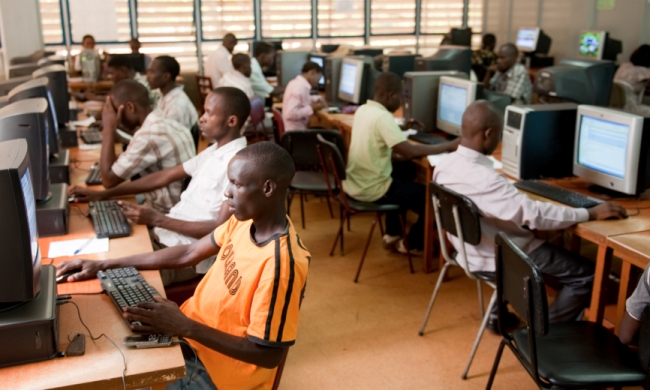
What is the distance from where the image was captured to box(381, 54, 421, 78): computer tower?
5.59 metres

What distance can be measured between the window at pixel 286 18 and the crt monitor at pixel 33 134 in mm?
7435

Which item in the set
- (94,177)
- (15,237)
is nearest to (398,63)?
(94,177)

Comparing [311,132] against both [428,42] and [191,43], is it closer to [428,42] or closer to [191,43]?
[191,43]

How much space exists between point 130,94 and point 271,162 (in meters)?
1.66

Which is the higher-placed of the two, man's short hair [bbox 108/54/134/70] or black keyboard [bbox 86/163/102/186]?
man's short hair [bbox 108/54/134/70]

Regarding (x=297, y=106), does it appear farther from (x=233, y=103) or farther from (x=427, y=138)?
(x=233, y=103)

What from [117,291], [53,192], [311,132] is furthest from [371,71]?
[117,291]

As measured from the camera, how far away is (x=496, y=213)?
2.56 m

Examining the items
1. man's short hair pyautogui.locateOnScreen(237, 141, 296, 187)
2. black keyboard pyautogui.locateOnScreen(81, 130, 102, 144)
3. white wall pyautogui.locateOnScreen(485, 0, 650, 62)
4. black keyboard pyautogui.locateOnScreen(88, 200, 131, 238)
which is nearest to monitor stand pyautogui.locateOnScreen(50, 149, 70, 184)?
black keyboard pyautogui.locateOnScreen(88, 200, 131, 238)

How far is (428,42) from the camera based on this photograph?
1038cm

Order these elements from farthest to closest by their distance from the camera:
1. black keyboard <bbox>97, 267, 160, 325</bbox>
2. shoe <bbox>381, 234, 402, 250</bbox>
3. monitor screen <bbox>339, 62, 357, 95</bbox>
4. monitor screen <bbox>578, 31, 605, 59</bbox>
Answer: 1. monitor screen <bbox>578, 31, 605, 59</bbox>
2. monitor screen <bbox>339, 62, 357, 95</bbox>
3. shoe <bbox>381, 234, 402, 250</bbox>
4. black keyboard <bbox>97, 267, 160, 325</bbox>

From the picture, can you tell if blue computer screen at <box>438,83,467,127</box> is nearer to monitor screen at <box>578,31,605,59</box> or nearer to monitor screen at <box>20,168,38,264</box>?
monitor screen at <box>20,168,38,264</box>

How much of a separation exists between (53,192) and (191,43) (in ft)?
23.3

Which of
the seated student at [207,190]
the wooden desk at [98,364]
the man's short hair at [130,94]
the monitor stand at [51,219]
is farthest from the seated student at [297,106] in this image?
the wooden desk at [98,364]
